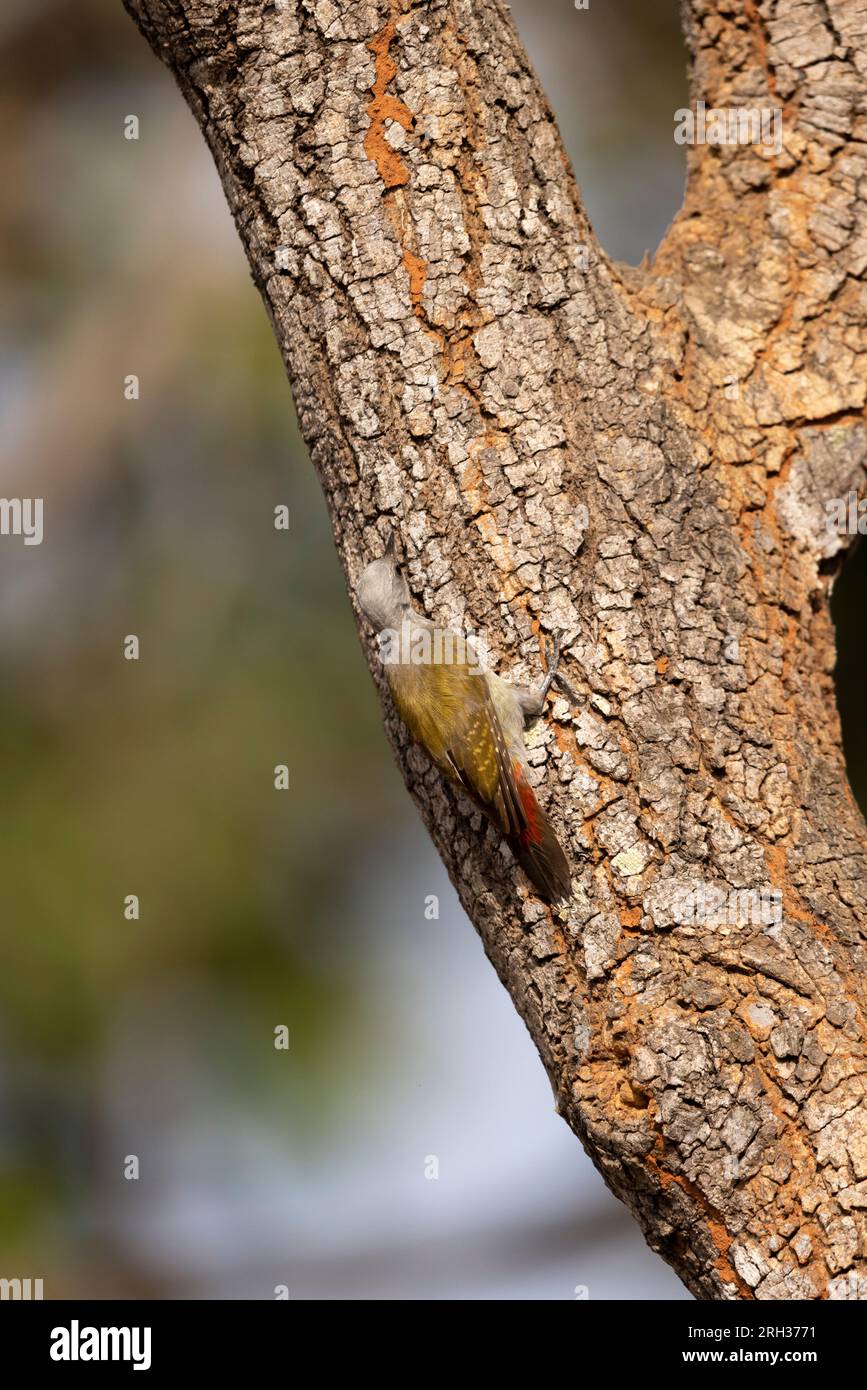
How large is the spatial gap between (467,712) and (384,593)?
11.3 inches

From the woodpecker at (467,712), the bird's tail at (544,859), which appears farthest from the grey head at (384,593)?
the bird's tail at (544,859)

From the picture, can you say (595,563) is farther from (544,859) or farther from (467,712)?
(544,859)

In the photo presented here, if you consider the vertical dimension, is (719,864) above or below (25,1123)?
above

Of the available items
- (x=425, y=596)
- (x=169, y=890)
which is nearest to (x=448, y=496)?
(x=425, y=596)

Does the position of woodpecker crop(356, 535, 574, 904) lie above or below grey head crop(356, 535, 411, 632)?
below

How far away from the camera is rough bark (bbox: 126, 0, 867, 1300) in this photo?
1.89 meters

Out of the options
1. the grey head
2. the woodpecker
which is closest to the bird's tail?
the woodpecker

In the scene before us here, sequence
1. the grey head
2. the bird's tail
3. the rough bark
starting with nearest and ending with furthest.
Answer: the rough bark → the bird's tail → the grey head

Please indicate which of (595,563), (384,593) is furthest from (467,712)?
(595,563)

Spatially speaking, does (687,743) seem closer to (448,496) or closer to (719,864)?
(719,864)

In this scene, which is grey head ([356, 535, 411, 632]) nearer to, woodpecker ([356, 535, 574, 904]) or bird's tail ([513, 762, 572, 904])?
woodpecker ([356, 535, 574, 904])

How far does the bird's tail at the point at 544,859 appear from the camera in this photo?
6.57ft

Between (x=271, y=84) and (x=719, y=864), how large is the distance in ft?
5.31

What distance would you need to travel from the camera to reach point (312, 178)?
216 cm
